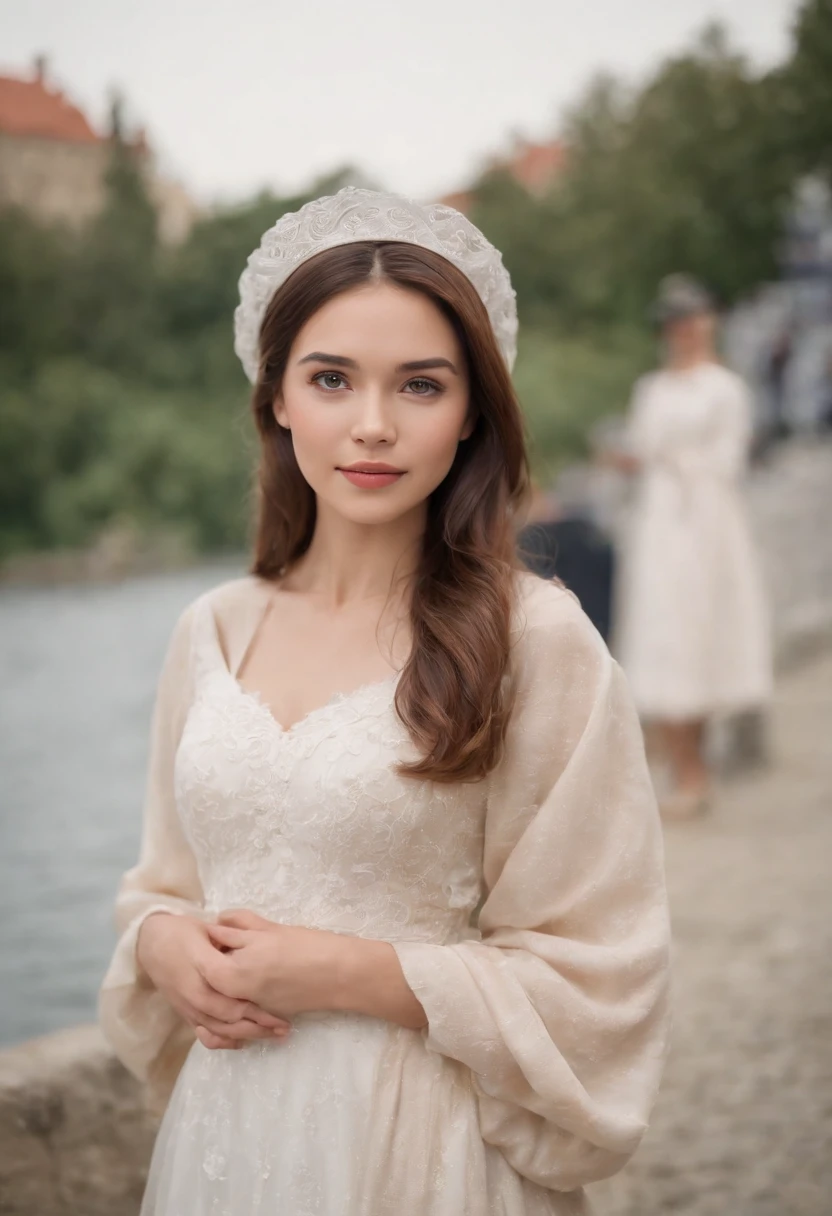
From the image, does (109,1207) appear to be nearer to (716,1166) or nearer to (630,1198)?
(630,1198)

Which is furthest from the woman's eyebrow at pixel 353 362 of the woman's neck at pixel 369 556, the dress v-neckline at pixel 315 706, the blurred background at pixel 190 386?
the blurred background at pixel 190 386

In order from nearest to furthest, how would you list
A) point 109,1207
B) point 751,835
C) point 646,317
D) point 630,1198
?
point 109,1207, point 630,1198, point 751,835, point 646,317

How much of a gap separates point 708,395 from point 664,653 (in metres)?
1.03

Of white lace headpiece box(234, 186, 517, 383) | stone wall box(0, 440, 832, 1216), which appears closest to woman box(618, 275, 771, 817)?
stone wall box(0, 440, 832, 1216)

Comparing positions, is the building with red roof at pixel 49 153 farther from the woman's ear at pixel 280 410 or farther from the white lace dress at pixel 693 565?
the white lace dress at pixel 693 565

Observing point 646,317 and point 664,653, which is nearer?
point 664,653

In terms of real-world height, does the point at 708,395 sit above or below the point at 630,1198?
above

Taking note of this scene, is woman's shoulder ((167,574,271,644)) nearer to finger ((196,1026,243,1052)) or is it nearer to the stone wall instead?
finger ((196,1026,243,1052))

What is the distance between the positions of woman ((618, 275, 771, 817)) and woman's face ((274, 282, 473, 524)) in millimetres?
3329

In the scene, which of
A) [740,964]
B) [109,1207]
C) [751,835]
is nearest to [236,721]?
[109,1207]

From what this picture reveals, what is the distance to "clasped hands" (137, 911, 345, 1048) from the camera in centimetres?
126

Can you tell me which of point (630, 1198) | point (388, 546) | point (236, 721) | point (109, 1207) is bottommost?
point (630, 1198)

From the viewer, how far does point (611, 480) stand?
5266mm

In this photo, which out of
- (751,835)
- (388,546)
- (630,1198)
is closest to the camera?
(388,546)
